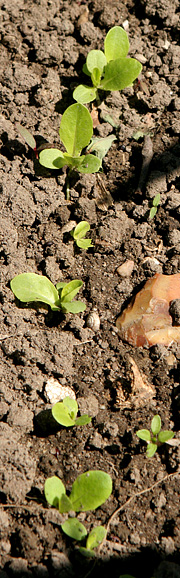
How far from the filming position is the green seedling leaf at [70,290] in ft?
7.01

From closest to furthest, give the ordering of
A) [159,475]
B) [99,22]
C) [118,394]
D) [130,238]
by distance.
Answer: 1. [159,475]
2. [118,394]
3. [130,238]
4. [99,22]

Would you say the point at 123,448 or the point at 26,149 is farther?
the point at 26,149

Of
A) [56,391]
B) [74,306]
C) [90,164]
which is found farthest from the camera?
[90,164]

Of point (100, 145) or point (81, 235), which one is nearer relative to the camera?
point (81, 235)

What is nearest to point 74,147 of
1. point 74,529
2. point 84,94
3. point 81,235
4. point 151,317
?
point 84,94

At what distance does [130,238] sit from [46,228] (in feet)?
1.39

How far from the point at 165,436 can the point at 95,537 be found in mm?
442

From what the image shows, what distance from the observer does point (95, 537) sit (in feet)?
5.61

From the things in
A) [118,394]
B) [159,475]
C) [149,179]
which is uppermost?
[149,179]

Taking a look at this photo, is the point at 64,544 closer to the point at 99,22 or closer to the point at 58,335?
the point at 58,335

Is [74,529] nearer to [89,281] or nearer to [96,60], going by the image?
[89,281]

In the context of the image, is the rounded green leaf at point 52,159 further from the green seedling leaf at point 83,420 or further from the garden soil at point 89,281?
the green seedling leaf at point 83,420

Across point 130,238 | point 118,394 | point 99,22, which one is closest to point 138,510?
point 118,394

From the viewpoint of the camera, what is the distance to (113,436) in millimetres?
1937
